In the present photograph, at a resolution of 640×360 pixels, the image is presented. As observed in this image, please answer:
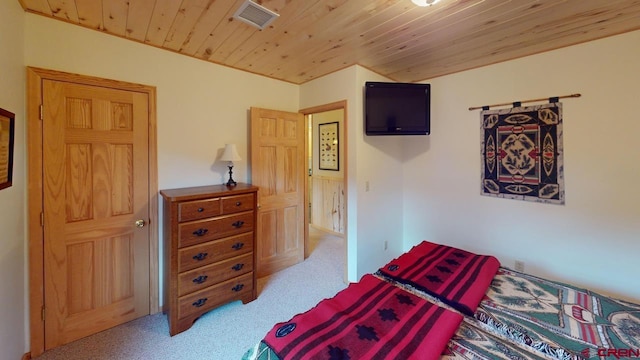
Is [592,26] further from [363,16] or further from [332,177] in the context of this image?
[332,177]

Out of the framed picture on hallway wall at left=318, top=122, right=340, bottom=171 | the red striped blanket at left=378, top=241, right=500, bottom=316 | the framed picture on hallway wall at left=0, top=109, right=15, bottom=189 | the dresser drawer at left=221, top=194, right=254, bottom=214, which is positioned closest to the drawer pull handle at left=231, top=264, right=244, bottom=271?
the dresser drawer at left=221, top=194, right=254, bottom=214

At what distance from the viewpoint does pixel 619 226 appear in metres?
2.09

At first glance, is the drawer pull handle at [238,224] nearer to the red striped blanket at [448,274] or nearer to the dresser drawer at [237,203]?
the dresser drawer at [237,203]

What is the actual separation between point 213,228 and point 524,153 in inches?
124

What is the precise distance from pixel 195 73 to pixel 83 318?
2.37 metres

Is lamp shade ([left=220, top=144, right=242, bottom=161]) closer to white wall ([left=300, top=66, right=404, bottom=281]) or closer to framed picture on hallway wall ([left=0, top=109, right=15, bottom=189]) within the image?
white wall ([left=300, top=66, right=404, bottom=281])

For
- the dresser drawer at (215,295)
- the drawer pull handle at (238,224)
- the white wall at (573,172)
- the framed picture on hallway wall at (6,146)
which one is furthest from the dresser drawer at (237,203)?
the white wall at (573,172)

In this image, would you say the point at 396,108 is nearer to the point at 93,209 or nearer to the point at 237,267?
the point at 237,267

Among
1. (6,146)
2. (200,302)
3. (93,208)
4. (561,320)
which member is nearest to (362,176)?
(561,320)

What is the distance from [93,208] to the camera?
201 cm

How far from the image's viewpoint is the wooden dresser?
202 cm

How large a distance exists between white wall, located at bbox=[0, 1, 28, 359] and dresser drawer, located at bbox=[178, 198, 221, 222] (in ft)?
3.00

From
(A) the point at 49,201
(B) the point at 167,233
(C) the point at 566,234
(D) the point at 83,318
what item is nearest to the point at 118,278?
(D) the point at 83,318

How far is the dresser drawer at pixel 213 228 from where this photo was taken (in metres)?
2.05
